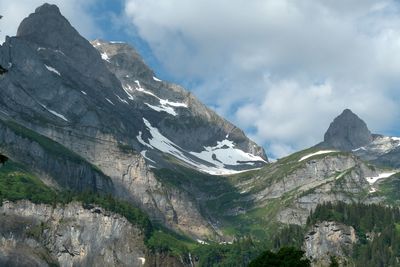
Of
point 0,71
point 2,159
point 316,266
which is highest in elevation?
point 316,266

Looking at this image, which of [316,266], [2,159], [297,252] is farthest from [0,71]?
[316,266]

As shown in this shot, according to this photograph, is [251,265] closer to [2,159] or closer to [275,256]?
[275,256]

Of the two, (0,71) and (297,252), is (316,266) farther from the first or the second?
(0,71)

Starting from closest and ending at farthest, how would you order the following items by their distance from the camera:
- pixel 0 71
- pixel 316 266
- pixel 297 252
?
pixel 0 71
pixel 297 252
pixel 316 266

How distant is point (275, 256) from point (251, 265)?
424cm

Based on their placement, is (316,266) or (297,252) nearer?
(297,252)

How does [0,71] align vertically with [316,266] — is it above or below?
below

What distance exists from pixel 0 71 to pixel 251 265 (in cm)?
7114

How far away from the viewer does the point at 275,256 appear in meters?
105

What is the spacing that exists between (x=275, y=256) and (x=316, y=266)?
3932 cm

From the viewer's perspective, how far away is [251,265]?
349 feet

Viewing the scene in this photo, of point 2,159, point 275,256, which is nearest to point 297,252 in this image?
point 275,256

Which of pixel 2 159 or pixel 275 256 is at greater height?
pixel 275 256

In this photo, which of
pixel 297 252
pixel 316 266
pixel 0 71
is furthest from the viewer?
pixel 316 266
